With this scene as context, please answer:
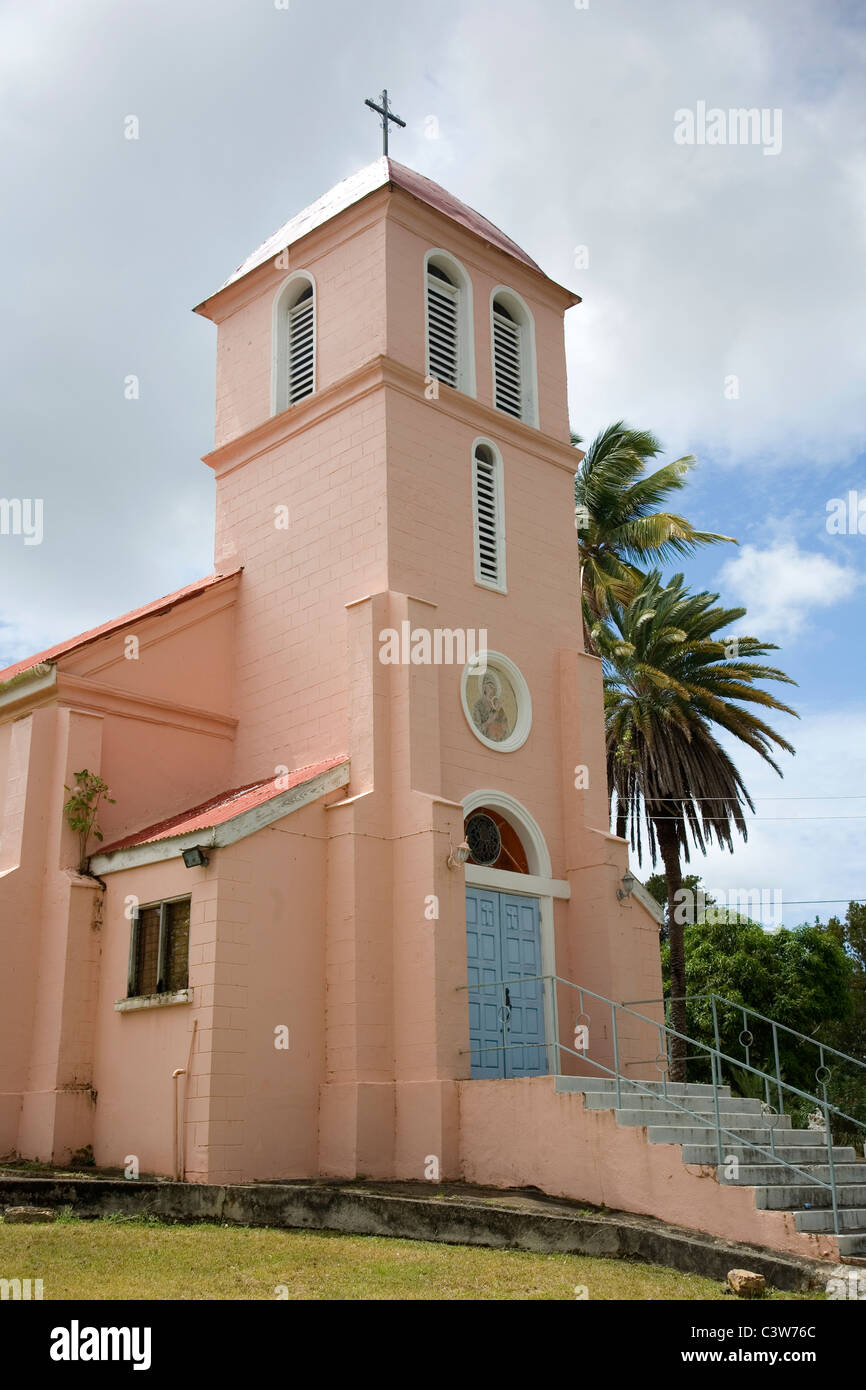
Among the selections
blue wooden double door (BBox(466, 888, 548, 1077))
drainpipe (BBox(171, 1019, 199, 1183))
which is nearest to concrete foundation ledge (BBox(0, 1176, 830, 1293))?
drainpipe (BBox(171, 1019, 199, 1183))

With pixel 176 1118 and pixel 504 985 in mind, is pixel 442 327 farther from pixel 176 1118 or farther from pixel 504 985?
pixel 176 1118

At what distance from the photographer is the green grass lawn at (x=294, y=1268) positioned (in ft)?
29.3

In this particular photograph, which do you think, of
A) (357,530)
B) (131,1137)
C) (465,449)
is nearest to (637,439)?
(465,449)

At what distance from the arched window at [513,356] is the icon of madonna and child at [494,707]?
477 cm

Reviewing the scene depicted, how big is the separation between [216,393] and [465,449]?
499cm

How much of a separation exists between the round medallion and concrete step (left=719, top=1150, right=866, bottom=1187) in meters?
5.91

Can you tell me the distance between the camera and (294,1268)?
9.80m

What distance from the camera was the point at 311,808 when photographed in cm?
1592

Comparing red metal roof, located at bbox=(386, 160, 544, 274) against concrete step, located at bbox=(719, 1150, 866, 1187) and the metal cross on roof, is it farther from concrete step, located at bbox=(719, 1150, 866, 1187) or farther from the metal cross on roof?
concrete step, located at bbox=(719, 1150, 866, 1187)

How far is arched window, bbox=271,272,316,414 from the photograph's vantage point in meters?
20.3

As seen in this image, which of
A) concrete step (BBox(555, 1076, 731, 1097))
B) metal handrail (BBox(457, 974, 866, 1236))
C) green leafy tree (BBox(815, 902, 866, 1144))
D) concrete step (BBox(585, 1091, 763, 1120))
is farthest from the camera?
green leafy tree (BBox(815, 902, 866, 1144))

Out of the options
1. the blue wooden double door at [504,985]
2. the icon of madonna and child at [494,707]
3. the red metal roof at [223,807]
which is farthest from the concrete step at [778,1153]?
the icon of madonna and child at [494,707]
